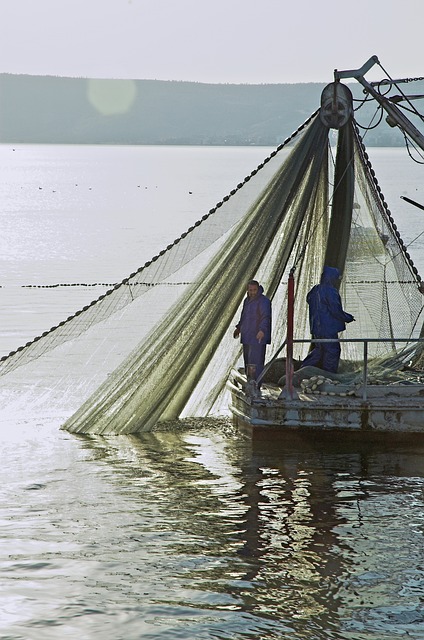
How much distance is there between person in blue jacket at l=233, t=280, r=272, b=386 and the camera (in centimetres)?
1377

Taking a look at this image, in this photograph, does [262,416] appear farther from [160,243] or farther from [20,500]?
[160,243]

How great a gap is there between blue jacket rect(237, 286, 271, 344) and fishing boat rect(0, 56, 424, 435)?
1.06ft

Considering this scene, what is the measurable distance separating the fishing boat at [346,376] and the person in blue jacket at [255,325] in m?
0.28

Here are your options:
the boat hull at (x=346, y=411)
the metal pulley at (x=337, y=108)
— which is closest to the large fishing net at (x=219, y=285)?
the metal pulley at (x=337, y=108)

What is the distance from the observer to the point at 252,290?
1375 centimetres

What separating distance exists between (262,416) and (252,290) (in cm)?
153

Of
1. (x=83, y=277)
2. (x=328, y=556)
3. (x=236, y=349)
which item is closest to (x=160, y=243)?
(x=83, y=277)

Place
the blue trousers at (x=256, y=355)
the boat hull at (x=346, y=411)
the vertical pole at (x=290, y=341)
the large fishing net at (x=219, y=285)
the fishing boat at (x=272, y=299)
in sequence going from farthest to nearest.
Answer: the blue trousers at (x=256, y=355)
the large fishing net at (x=219, y=285)
the fishing boat at (x=272, y=299)
the boat hull at (x=346, y=411)
the vertical pole at (x=290, y=341)

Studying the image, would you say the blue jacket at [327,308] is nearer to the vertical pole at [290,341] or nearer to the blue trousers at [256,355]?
the blue trousers at [256,355]

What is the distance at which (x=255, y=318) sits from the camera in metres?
13.8

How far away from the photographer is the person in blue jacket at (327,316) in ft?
45.8

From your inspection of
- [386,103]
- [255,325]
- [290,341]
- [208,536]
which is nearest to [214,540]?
[208,536]

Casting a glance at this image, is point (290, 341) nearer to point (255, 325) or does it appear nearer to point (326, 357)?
point (255, 325)

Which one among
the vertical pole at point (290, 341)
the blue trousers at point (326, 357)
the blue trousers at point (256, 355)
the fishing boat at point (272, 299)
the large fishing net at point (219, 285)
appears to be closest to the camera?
the vertical pole at point (290, 341)
